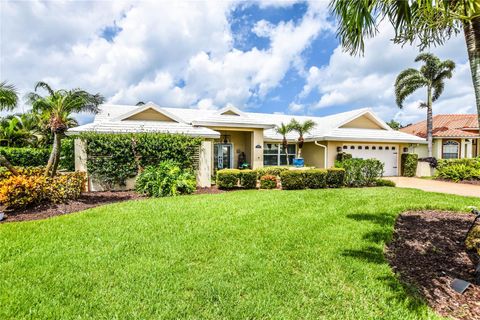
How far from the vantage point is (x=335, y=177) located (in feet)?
48.6

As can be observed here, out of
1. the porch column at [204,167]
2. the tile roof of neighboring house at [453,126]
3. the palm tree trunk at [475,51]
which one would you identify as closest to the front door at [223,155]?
the porch column at [204,167]

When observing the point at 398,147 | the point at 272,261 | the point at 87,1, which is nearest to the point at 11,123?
the point at 87,1

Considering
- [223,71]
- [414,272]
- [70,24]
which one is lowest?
[414,272]

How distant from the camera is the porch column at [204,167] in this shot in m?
15.1

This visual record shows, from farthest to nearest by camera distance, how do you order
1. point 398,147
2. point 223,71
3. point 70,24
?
1. point 398,147
2. point 223,71
3. point 70,24

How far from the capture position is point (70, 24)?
10766 mm

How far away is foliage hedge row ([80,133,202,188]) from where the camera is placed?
44.5ft

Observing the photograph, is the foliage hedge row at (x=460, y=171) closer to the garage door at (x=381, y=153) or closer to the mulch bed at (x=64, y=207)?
the garage door at (x=381, y=153)

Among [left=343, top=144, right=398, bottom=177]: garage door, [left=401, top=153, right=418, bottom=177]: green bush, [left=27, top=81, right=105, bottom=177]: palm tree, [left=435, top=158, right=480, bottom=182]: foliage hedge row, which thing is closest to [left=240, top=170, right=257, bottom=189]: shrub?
[left=27, top=81, right=105, bottom=177]: palm tree

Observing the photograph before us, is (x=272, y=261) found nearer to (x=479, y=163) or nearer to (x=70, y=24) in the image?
(x=70, y=24)

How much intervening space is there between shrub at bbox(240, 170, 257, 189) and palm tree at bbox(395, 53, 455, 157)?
19919mm

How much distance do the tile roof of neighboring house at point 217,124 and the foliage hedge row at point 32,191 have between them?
4.78 m

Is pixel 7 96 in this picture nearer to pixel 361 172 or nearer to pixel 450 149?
pixel 361 172

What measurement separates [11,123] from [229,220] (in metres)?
26.8
